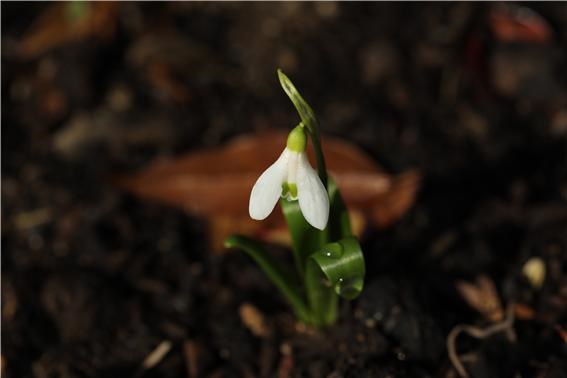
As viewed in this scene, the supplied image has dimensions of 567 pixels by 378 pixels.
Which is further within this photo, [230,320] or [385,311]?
[230,320]

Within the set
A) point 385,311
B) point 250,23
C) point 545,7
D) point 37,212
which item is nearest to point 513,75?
point 545,7

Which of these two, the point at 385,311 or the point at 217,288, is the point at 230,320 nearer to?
the point at 217,288

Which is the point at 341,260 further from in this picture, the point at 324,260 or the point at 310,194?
the point at 310,194

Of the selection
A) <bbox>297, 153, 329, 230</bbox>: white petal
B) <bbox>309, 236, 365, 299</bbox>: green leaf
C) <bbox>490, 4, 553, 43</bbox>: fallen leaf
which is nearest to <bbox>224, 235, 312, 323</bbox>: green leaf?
<bbox>309, 236, 365, 299</bbox>: green leaf

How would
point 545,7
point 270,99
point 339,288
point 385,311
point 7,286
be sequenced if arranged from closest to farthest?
point 339,288
point 385,311
point 7,286
point 270,99
point 545,7

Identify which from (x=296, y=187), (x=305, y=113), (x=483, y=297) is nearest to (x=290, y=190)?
(x=296, y=187)

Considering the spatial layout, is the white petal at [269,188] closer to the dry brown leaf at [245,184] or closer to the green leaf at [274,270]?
the green leaf at [274,270]
